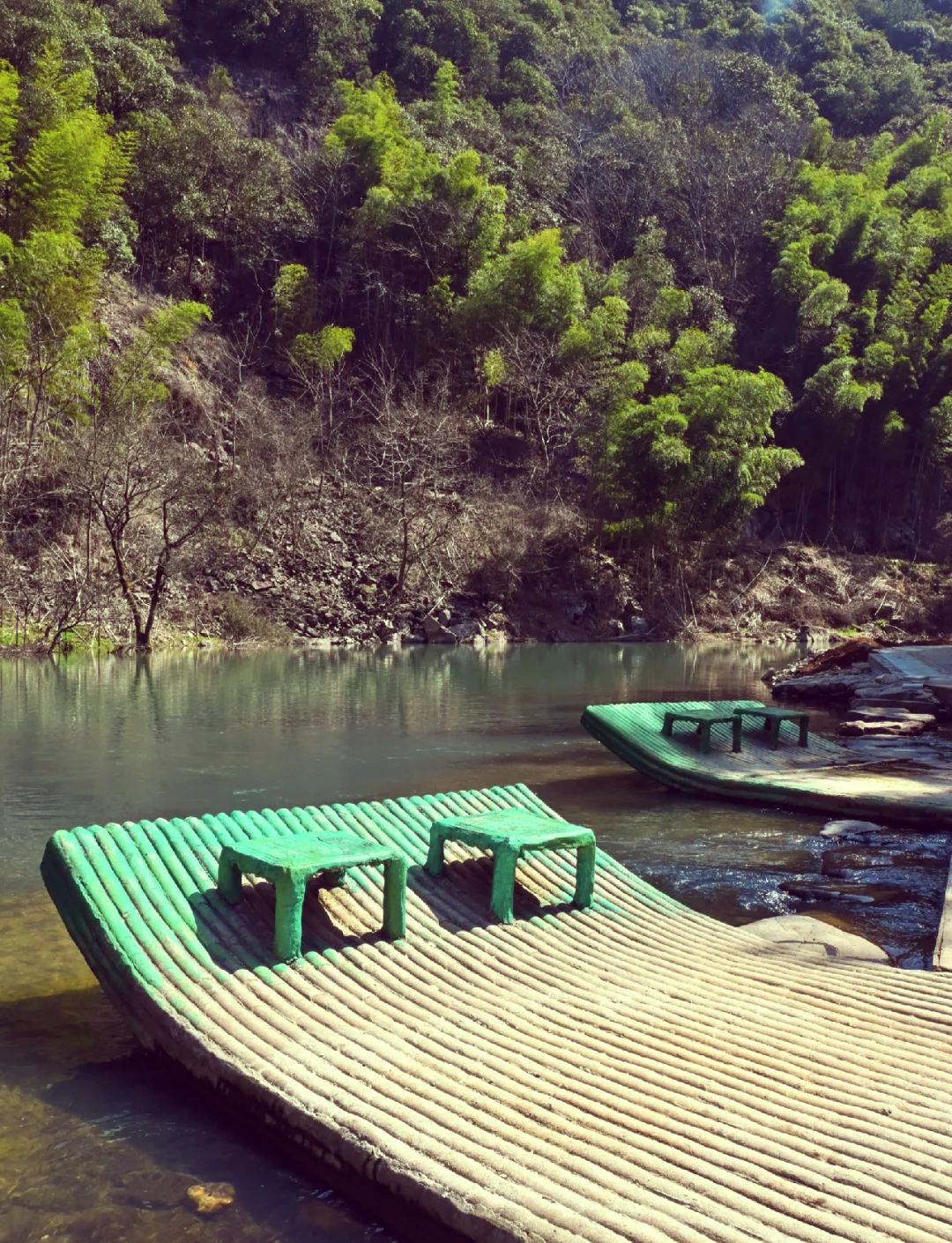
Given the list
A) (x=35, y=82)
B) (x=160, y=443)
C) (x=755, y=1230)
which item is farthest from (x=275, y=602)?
(x=755, y=1230)

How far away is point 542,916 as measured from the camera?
4883mm

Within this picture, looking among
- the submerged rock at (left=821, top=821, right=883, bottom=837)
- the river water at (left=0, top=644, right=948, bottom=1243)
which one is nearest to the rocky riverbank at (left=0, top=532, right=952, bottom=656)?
the river water at (left=0, top=644, right=948, bottom=1243)

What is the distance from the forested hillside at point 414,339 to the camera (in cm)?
2698

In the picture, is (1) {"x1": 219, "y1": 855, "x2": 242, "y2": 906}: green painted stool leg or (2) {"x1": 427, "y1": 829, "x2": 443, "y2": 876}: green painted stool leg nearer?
(1) {"x1": 219, "y1": 855, "x2": 242, "y2": 906}: green painted stool leg

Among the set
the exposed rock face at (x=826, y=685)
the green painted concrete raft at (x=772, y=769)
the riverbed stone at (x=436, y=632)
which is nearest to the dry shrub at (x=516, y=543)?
the riverbed stone at (x=436, y=632)

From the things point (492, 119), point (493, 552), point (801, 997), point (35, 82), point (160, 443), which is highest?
point (492, 119)

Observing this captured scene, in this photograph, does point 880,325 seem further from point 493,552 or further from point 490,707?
point 490,707

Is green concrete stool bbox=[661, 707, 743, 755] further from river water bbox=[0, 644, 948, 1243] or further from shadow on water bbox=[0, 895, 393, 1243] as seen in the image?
shadow on water bbox=[0, 895, 393, 1243]

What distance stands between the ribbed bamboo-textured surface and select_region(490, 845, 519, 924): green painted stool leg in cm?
7

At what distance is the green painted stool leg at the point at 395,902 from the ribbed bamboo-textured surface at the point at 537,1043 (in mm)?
60

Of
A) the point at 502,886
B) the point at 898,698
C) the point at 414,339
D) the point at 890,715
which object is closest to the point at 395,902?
the point at 502,886

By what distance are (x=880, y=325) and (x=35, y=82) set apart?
92.0 feet

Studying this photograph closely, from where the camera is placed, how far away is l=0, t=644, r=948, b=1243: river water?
316 centimetres

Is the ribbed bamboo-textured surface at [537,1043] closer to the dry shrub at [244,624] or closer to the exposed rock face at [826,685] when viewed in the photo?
the exposed rock face at [826,685]
